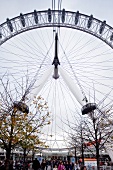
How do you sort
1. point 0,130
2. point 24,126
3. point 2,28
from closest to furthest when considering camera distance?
point 0,130 → point 24,126 → point 2,28

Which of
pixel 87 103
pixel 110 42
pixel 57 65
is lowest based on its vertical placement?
pixel 87 103

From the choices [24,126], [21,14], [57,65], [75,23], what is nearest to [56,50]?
[57,65]

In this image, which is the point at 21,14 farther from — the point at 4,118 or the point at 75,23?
the point at 4,118

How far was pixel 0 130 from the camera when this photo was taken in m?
12.2

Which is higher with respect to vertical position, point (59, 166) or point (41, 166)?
point (59, 166)

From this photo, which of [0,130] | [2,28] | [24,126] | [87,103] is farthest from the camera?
[2,28]

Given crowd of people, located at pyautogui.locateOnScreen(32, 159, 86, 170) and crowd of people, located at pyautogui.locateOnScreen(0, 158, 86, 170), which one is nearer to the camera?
crowd of people, located at pyautogui.locateOnScreen(0, 158, 86, 170)

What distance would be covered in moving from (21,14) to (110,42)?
11.3m

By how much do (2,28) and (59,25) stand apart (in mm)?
6986

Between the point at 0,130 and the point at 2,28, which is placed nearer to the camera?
the point at 0,130

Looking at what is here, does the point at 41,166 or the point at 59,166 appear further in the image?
the point at 41,166

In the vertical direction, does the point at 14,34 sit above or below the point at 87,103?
above

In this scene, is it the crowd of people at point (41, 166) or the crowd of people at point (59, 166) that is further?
the crowd of people at point (59, 166)

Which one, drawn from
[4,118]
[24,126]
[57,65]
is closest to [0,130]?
[4,118]
